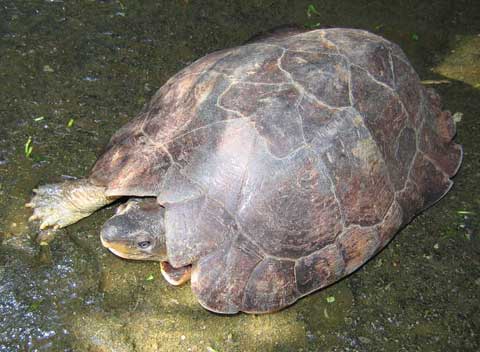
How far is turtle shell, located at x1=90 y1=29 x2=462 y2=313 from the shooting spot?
2.82 m

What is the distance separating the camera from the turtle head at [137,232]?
2963 millimetres

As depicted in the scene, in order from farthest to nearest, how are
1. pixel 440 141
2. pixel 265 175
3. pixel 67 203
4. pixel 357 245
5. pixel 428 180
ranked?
pixel 440 141, pixel 428 180, pixel 67 203, pixel 357 245, pixel 265 175

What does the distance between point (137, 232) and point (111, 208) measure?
64 cm

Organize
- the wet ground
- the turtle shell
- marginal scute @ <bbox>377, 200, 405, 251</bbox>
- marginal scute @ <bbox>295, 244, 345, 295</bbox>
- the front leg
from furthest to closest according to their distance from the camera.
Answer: the front leg → marginal scute @ <bbox>377, 200, 405, 251</bbox> → the wet ground → marginal scute @ <bbox>295, 244, 345, 295</bbox> → the turtle shell

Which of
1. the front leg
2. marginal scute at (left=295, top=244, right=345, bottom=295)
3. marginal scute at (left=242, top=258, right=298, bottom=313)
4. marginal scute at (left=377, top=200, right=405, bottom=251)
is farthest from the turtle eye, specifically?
marginal scute at (left=377, top=200, right=405, bottom=251)

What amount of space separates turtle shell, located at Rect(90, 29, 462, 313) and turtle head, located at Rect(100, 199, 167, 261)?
0.45 feet

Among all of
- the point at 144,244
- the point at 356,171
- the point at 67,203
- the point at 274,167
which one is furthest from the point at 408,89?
the point at 67,203

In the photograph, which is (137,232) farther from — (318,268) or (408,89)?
(408,89)

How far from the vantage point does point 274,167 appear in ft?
9.22

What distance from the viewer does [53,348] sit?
9.60 feet

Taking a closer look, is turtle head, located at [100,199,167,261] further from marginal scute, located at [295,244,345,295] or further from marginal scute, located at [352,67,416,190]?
marginal scute, located at [352,67,416,190]

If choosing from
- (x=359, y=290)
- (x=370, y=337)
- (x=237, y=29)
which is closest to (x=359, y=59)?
(x=359, y=290)

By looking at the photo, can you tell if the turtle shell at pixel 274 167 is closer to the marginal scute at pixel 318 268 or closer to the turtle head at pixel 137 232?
the marginal scute at pixel 318 268

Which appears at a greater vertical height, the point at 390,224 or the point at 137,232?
the point at 137,232
